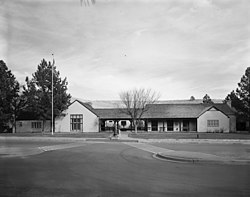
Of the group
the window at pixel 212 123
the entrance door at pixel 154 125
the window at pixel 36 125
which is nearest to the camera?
the window at pixel 212 123

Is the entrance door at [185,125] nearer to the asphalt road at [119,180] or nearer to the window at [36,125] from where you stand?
the window at [36,125]

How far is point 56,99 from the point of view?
40844 millimetres

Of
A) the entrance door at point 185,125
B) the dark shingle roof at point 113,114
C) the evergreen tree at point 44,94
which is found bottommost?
the entrance door at point 185,125

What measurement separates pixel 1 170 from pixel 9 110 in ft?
122

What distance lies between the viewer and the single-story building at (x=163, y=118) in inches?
1746

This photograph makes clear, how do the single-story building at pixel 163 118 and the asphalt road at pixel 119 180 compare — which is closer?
the asphalt road at pixel 119 180

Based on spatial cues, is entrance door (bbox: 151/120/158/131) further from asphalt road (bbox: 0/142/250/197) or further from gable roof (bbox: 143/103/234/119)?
asphalt road (bbox: 0/142/250/197)

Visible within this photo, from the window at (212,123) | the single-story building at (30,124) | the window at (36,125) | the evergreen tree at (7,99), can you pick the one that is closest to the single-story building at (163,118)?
the window at (212,123)

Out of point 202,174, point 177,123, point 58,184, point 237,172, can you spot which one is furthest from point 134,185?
point 177,123

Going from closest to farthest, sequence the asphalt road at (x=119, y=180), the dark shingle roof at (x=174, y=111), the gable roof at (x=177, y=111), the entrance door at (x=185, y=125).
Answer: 1. the asphalt road at (x=119, y=180)
2. the gable roof at (x=177, y=111)
3. the dark shingle roof at (x=174, y=111)
4. the entrance door at (x=185, y=125)

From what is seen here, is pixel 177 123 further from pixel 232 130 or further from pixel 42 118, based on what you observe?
pixel 42 118

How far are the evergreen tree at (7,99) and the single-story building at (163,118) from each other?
7.75 m

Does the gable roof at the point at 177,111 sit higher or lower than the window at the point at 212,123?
higher

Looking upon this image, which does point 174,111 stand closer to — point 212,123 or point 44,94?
point 212,123
